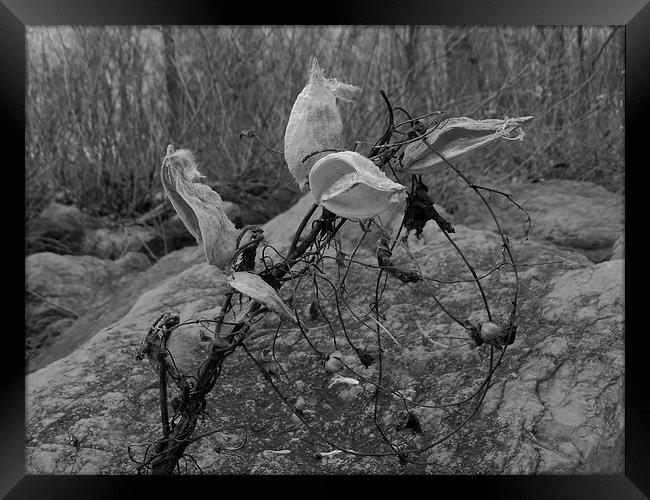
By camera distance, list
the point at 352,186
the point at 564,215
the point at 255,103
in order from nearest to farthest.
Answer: the point at 352,186
the point at 564,215
the point at 255,103

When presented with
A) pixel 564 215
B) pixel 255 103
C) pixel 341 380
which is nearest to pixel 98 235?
pixel 255 103

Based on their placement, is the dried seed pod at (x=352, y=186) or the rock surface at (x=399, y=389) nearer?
the dried seed pod at (x=352, y=186)

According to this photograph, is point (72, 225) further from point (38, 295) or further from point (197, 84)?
point (197, 84)

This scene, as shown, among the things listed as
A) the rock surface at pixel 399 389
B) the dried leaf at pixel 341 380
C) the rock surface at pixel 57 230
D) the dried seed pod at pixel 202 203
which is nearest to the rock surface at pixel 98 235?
the rock surface at pixel 57 230

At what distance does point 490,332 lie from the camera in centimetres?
46

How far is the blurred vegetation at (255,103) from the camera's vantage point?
3.48ft

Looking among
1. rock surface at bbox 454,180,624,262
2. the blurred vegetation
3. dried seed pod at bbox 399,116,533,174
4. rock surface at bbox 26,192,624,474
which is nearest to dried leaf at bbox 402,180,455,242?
dried seed pod at bbox 399,116,533,174

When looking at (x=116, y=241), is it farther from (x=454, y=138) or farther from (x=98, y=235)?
(x=454, y=138)

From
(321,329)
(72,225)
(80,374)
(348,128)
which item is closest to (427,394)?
(321,329)

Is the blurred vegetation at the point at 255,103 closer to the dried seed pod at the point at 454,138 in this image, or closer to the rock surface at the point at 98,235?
the rock surface at the point at 98,235

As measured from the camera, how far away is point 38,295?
1.04 metres

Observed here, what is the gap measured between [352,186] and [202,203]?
114mm

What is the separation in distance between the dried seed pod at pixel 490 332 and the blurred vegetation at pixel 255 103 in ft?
2.09

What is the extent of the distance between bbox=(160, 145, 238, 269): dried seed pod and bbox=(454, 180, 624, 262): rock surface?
21.8 inches
